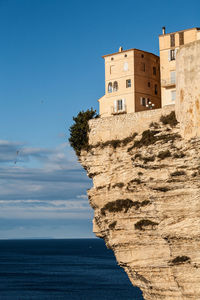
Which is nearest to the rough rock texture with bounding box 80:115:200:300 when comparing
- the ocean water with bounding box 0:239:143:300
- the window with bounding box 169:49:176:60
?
the window with bounding box 169:49:176:60

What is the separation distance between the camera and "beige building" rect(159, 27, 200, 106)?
41406 millimetres

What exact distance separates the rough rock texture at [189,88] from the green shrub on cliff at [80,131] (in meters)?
9.91

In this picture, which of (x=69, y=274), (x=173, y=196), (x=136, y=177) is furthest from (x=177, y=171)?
(x=69, y=274)

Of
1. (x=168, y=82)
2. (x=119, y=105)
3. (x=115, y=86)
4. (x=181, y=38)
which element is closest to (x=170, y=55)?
(x=181, y=38)

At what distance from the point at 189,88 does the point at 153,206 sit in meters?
8.66

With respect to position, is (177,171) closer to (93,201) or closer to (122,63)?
(93,201)

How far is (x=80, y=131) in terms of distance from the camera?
41.2m

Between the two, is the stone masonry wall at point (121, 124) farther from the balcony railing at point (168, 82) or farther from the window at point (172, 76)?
the window at point (172, 76)

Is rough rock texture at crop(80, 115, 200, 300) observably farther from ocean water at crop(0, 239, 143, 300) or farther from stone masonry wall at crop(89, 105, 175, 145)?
ocean water at crop(0, 239, 143, 300)

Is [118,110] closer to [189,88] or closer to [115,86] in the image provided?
[115,86]

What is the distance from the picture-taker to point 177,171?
107 ft

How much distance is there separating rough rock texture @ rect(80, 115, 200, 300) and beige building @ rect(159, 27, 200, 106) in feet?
21.2

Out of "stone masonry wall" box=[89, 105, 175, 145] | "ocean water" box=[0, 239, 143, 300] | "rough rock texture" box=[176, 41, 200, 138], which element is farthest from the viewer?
"ocean water" box=[0, 239, 143, 300]

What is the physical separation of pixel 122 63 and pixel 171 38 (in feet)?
16.3
